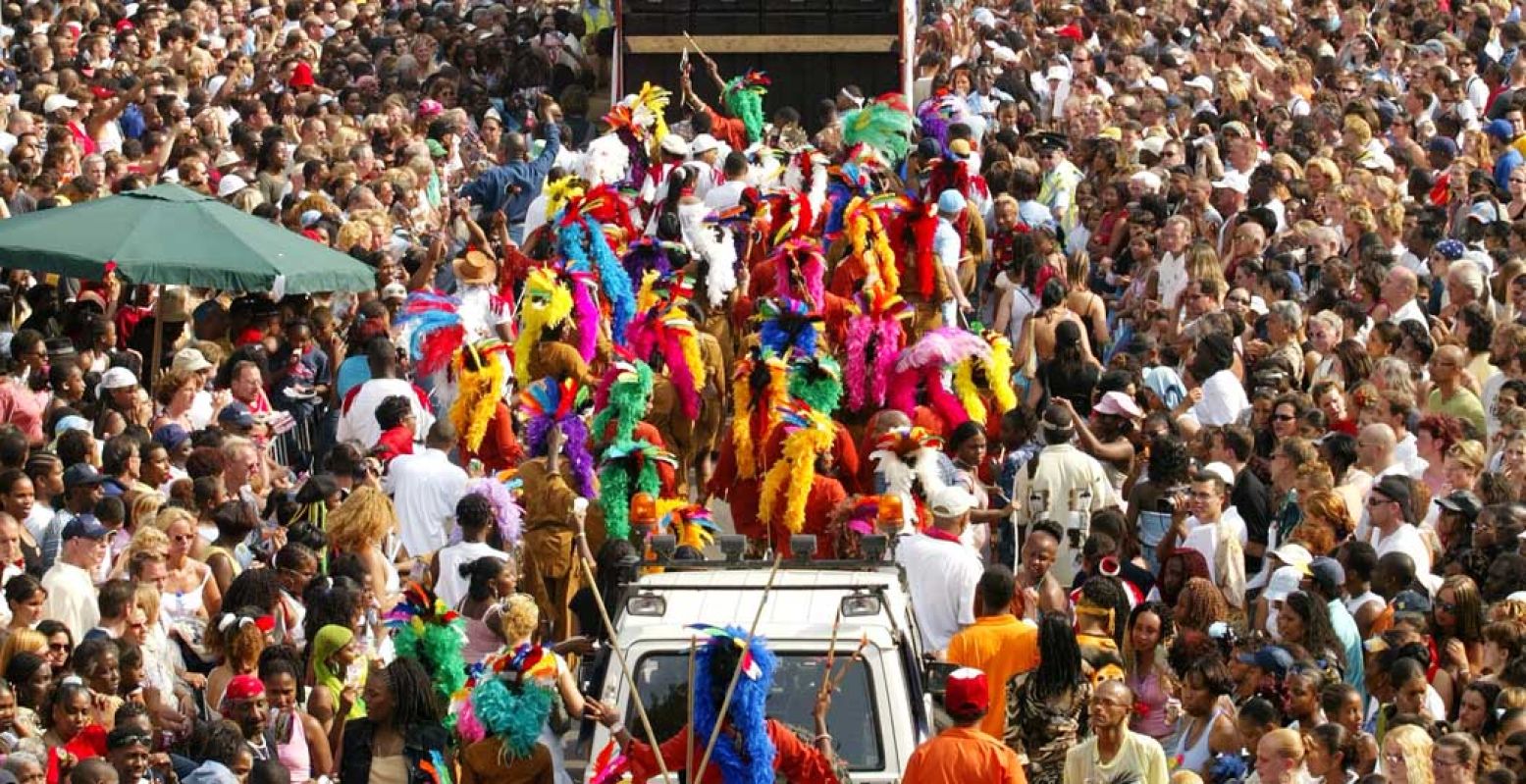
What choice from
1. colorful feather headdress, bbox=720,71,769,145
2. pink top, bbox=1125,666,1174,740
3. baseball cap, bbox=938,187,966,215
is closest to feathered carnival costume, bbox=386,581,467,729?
pink top, bbox=1125,666,1174,740

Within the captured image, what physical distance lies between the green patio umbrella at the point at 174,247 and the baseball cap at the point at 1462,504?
21.5ft

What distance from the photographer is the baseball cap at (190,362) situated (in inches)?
592

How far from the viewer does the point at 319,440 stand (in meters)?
16.4

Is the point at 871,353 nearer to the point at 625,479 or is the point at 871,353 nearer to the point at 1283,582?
the point at 625,479

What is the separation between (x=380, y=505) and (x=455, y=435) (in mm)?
1517

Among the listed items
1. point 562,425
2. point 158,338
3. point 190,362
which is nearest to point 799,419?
point 562,425

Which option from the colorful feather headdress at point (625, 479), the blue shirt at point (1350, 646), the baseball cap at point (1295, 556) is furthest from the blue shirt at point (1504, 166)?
the blue shirt at point (1350, 646)

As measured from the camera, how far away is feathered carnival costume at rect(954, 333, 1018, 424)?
15375 mm

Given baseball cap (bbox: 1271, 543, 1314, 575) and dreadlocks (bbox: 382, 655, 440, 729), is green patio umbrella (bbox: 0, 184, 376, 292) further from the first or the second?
baseball cap (bbox: 1271, 543, 1314, 575)

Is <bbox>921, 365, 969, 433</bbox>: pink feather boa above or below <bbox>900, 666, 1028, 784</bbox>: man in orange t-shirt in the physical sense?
above

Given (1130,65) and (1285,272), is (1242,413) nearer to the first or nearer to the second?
(1285,272)

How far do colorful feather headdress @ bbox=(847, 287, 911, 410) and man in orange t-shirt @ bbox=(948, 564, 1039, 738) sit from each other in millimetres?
4379

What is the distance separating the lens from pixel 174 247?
15836mm

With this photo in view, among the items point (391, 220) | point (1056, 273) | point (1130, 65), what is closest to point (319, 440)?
point (391, 220)
